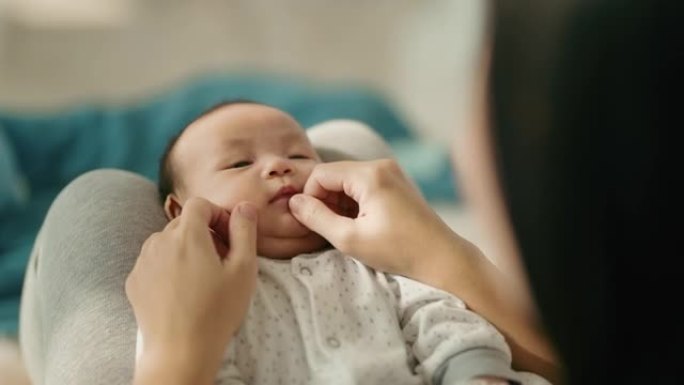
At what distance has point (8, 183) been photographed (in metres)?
1.80

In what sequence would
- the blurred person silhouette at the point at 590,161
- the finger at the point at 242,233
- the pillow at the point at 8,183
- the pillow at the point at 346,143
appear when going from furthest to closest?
the pillow at the point at 8,183
the pillow at the point at 346,143
the finger at the point at 242,233
the blurred person silhouette at the point at 590,161

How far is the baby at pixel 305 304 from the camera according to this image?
771 millimetres

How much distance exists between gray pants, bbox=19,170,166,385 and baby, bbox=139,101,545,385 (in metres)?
0.07

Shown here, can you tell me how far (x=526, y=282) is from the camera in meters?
0.44

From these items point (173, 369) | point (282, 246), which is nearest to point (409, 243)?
point (282, 246)

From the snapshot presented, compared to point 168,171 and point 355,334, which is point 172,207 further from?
point 355,334

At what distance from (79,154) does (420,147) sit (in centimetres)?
75

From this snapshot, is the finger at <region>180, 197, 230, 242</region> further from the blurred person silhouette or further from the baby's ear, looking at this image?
the blurred person silhouette

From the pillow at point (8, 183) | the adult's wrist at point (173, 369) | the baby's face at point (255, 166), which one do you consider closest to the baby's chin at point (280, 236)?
the baby's face at point (255, 166)

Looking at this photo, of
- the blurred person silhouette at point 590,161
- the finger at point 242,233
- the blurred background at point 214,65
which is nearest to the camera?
the blurred person silhouette at point 590,161

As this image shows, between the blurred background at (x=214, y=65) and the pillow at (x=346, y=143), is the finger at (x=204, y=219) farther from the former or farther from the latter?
Answer: the blurred background at (x=214, y=65)

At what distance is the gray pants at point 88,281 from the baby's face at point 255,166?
0.21 ft

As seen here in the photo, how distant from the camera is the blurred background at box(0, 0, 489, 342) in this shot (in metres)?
2.11

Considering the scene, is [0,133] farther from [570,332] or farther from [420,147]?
[570,332]
